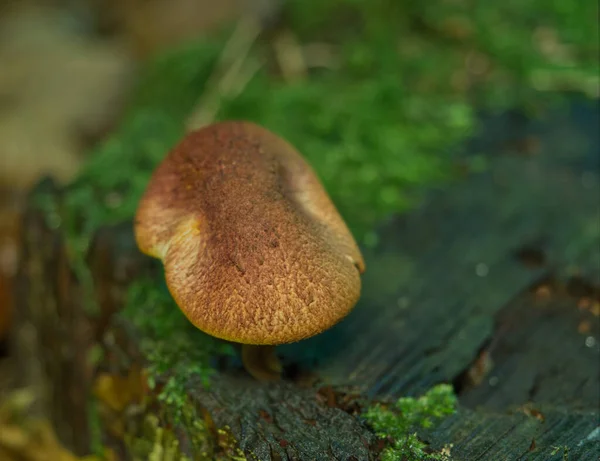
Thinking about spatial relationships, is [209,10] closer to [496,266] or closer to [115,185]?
[115,185]

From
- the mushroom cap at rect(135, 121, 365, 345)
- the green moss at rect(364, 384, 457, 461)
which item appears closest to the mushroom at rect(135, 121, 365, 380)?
the mushroom cap at rect(135, 121, 365, 345)

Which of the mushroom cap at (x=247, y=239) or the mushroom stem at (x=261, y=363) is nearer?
the mushroom cap at (x=247, y=239)

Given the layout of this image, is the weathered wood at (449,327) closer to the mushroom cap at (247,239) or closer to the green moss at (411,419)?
the green moss at (411,419)

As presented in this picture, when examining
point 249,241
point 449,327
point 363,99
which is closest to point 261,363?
point 249,241

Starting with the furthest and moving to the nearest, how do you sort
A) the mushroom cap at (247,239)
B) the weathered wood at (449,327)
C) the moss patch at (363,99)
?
the moss patch at (363,99), the weathered wood at (449,327), the mushroom cap at (247,239)

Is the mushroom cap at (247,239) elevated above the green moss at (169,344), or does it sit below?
above

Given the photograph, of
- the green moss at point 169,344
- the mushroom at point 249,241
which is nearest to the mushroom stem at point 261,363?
the mushroom at point 249,241

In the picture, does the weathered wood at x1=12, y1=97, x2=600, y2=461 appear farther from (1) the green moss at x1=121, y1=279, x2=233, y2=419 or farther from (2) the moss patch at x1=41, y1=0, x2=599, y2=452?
(2) the moss patch at x1=41, y1=0, x2=599, y2=452

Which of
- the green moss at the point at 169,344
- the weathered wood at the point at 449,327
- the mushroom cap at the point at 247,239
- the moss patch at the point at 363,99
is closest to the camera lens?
the mushroom cap at the point at 247,239

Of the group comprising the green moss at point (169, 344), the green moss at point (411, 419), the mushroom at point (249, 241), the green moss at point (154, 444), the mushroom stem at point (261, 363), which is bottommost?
the green moss at point (154, 444)
